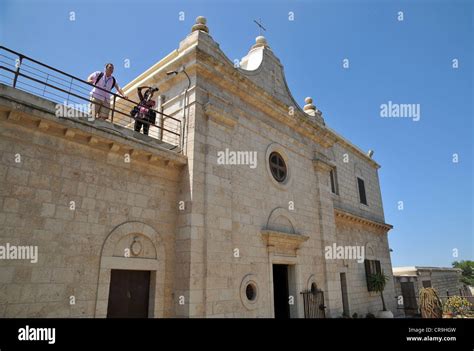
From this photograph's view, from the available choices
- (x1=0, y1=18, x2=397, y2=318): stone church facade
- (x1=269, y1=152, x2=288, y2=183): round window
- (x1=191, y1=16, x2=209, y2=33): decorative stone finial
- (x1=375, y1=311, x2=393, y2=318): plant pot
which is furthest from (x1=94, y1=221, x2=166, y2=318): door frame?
(x1=375, y1=311, x2=393, y2=318): plant pot

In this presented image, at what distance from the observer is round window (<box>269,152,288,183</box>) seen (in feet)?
31.7

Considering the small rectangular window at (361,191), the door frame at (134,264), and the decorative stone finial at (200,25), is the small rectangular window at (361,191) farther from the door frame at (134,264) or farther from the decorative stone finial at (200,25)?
the door frame at (134,264)

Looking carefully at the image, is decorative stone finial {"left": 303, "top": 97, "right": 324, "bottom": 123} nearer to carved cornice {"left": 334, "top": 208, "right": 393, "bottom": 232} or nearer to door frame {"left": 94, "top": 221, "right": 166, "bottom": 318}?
carved cornice {"left": 334, "top": 208, "right": 393, "bottom": 232}

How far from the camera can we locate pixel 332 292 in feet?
33.8

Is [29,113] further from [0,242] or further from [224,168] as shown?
[224,168]

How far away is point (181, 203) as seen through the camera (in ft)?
22.8

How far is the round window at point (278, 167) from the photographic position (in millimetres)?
9664

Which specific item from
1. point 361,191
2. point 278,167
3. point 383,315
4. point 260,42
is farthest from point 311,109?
point 383,315

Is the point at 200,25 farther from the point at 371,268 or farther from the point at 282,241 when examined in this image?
the point at 371,268

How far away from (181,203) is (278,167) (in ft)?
13.2

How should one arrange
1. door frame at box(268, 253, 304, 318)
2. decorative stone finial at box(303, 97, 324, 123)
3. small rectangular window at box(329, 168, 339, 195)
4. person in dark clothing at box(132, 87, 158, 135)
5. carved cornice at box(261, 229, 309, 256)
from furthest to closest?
small rectangular window at box(329, 168, 339, 195)
decorative stone finial at box(303, 97, 324, 123)
door frame at box(268, 253, 304, 318)
carved cornice at box(261, 229, 309, 256)
person in dark clothing at box(132, 87, 158, 135)

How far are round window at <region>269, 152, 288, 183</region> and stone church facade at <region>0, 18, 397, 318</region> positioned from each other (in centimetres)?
5
